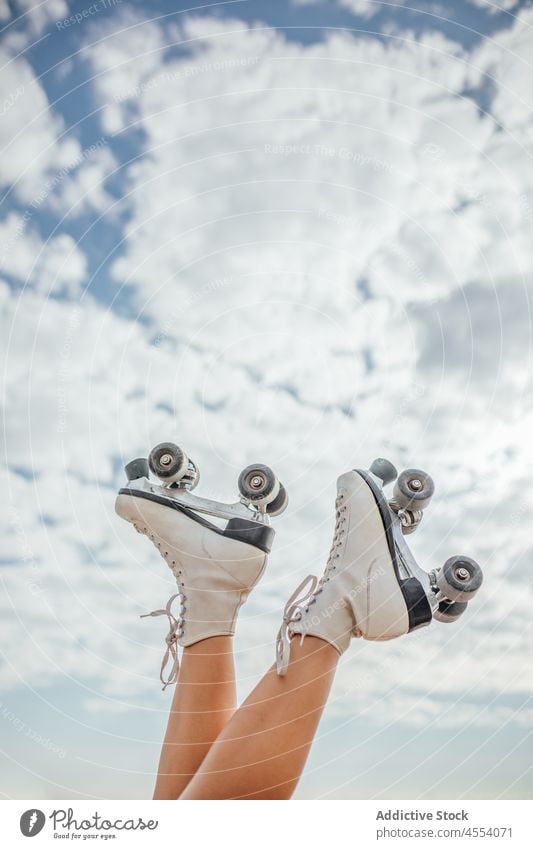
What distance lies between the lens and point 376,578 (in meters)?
1.86

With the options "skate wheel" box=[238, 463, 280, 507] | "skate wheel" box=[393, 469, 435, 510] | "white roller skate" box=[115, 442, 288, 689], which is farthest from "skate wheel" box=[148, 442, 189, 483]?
"skate wheel" box=[393, 469, 435, 510]

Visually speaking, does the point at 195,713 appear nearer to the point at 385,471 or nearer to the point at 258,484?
the point at 258,484

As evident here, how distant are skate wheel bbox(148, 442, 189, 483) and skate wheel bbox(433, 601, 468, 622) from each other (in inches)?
31.3

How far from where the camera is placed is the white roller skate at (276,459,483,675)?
1.80m

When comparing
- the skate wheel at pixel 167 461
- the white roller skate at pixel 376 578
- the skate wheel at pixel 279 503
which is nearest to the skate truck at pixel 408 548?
the white roller skate at pixel 376 578

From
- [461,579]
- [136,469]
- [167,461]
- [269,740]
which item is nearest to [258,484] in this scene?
[167,461]

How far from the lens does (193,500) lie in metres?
2.16

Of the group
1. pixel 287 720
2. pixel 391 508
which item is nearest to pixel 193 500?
pixel 391 508

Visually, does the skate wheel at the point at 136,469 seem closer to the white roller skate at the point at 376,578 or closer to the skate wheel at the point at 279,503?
the skate wheel at the point at 279,503

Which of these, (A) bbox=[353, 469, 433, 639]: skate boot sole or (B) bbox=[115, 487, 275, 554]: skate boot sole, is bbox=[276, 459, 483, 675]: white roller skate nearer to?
(A) bbox=[353, 469, 433, 639]: skate boot sole

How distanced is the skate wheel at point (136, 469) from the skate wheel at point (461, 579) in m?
0.91

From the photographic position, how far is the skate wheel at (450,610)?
1933 millimetres
